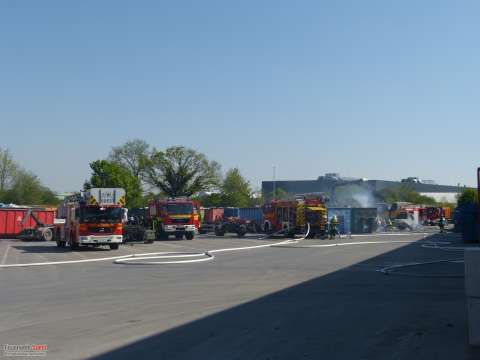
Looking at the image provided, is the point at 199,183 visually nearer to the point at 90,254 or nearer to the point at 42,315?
the point at 90,254

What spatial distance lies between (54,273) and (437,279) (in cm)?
1161

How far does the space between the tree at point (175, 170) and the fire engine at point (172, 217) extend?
3956cm

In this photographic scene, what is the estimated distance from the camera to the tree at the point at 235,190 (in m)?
83.8

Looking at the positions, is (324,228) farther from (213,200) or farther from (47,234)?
(213,200)

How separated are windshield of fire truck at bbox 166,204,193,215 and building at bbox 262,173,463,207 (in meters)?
32.8

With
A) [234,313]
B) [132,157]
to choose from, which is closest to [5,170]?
[132,157]

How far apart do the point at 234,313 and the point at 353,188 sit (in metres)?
69.0

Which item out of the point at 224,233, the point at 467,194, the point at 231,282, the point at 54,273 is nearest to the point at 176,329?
the point at 231,282

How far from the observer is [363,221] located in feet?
173

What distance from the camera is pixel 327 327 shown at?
1011 centimetres

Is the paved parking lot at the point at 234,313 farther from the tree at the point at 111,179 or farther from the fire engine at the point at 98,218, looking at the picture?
the tree at the point at 111,179

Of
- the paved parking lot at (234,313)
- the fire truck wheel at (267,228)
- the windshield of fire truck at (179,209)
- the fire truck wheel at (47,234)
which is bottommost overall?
the paved parking lot at (234,313)

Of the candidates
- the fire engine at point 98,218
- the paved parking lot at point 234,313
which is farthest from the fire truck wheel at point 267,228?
the paved parking lot at point 234,313

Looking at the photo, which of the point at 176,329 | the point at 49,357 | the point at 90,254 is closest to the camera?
the point at 49,357
